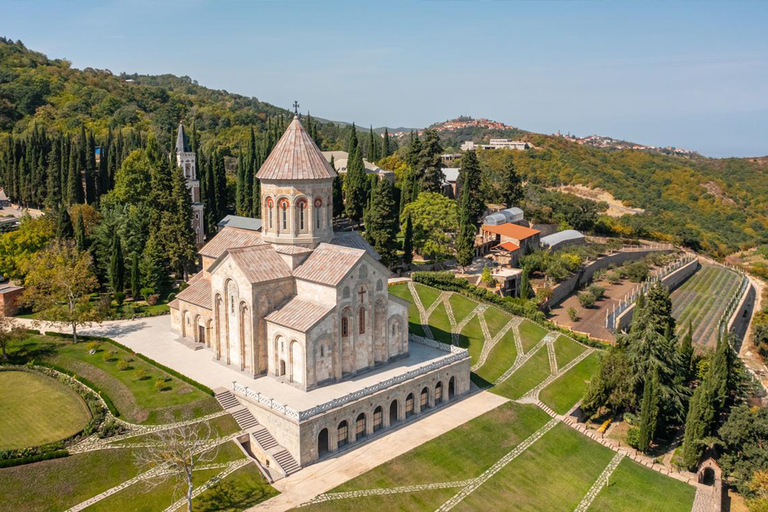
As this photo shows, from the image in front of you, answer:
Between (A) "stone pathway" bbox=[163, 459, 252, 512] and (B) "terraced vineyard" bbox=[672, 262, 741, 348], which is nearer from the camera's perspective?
(A) "stone pathway" bbox=[163, 459, 252, 512]

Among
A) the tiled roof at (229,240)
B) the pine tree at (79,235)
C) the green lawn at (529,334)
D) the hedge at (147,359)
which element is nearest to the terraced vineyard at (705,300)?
the green lawn at (529,334)

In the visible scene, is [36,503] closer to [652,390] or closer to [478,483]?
[478,483]

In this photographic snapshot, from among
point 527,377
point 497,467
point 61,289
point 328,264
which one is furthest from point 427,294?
point 61,289

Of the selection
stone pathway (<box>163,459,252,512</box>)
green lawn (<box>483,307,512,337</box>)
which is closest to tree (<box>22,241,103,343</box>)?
stone pathway (<box>163,459,252,512</box>)

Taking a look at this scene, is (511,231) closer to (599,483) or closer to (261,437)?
(599,483)

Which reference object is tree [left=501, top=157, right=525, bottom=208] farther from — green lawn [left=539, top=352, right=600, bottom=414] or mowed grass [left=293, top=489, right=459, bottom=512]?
mowed grass [left=293, top=489, right=459, bottom=512]

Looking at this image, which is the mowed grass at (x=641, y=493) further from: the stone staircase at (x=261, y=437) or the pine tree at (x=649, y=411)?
the stone staircase at (x=261, y=437)

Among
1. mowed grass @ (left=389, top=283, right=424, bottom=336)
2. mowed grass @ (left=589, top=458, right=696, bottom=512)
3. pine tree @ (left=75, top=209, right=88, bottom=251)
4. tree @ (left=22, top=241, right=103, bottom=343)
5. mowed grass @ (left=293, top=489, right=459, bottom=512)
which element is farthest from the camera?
pine tree @ (left=75, top=209, right=88, bottom=251)
